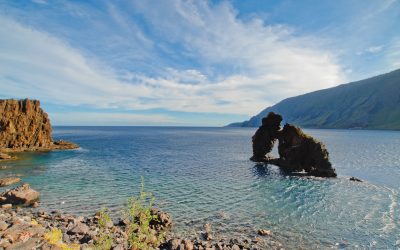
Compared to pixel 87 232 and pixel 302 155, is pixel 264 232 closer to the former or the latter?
pixel 87 232

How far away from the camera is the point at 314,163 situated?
70188 millimetres

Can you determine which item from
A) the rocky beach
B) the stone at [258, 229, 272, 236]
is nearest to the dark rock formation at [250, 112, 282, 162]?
the rocky beach

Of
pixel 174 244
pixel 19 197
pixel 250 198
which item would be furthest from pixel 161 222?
pixel 19 197

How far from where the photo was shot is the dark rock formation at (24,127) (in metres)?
109

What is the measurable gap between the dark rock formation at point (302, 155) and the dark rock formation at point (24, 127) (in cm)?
9138

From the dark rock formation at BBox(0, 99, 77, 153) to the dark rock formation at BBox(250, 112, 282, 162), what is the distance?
267 feet

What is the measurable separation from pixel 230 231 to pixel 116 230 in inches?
477

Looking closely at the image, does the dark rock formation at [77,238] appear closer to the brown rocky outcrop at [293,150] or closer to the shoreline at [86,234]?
the shoreline at [86,234]

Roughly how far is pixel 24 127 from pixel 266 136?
94118 millimetres

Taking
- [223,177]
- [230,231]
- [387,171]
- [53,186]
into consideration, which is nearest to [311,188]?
[223,177]

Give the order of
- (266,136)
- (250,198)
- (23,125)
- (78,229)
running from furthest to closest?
(23,125) < (266,136) < (250,198) < (78,229)

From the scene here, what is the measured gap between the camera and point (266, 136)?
91125mm

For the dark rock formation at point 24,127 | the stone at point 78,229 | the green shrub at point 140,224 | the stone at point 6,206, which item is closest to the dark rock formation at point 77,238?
the stone at point 78,229

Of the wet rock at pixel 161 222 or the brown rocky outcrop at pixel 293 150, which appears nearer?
the wet rock at pixel 161 222
